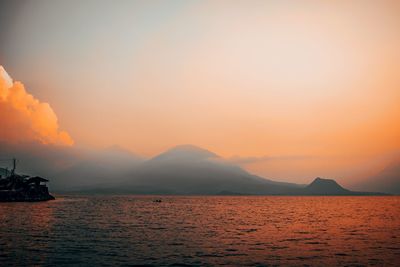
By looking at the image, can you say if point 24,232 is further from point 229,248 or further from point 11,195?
→ point 11,195

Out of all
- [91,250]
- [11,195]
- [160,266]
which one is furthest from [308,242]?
[11,195]

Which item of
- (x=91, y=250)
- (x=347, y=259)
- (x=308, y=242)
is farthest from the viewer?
(x=308, y=242)

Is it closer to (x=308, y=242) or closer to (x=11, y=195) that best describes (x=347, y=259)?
(x=308, y=242)

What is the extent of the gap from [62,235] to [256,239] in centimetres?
2913

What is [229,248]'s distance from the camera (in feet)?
143

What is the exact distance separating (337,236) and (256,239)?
14.7 m

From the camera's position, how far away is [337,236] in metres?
57.1

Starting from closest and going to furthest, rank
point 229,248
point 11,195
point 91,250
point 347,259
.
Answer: point 347,259 < point 91,250 < point 229,248 < point 11,195

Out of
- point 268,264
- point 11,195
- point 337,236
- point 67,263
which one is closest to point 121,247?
point 67,263

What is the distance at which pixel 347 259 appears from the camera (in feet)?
123

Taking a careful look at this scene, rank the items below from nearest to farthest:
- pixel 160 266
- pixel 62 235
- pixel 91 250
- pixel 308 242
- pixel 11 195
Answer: pixel 160 266
pixel 91 250
pixel 308 242
pixel 62 235
pixel 11 195

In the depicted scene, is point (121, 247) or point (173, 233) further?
point (173, 233)

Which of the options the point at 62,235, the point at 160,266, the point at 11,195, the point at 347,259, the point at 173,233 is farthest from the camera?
→ the point at 11,195

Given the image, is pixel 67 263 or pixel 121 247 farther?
pixel 121 247
